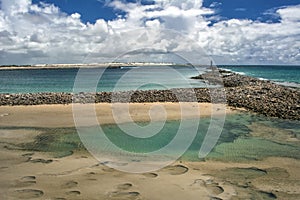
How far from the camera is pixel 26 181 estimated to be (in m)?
7.84

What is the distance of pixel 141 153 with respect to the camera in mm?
10680

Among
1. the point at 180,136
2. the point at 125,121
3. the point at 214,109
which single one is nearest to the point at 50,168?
the point at 180,136

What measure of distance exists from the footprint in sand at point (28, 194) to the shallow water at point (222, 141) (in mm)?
3003

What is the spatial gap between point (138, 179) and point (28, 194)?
2.64m

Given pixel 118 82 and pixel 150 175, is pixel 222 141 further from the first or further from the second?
pixel 118 82

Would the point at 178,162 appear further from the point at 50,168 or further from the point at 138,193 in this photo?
the point at 50,168

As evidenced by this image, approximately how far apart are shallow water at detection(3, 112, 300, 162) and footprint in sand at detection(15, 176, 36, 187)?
2.17 metres

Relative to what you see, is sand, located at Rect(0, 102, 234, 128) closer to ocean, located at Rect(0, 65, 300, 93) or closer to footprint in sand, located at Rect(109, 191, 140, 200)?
footprint in sand, located at Rect(109, 191, 140, 200)

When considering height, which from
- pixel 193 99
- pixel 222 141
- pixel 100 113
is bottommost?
pixel 222 141

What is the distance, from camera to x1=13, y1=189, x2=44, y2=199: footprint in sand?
22.8 feet

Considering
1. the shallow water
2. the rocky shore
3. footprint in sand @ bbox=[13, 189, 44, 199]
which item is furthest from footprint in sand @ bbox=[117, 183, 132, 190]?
the rocky shore

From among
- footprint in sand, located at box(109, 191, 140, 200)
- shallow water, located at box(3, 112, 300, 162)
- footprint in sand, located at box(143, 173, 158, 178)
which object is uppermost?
shallow water, located at box(3, 112, 300, 162)

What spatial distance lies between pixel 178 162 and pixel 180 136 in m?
3.58

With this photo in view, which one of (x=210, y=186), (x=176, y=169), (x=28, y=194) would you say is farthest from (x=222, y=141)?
(x=28, y=194)
